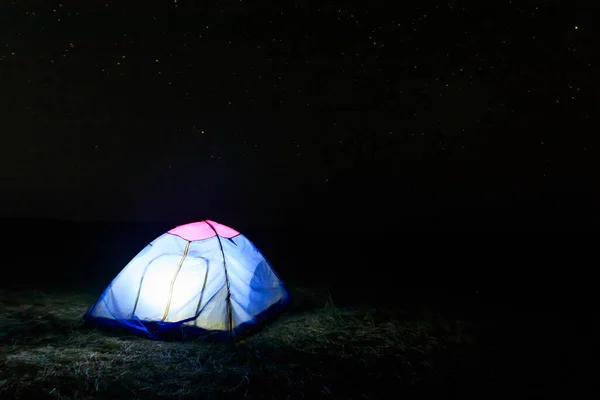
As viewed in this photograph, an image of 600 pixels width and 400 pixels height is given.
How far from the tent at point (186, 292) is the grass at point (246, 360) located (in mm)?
203

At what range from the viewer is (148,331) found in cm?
557

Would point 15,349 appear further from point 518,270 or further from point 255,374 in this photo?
point 518,270

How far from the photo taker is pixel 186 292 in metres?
5.77

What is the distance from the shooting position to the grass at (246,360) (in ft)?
14.1

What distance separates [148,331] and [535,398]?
4218mm

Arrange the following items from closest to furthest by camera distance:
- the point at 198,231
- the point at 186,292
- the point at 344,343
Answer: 1. the point at 344,343
2. the point at 186,292
3. the point at 198,231

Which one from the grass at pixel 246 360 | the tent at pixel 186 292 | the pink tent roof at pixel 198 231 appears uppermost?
the pink tent roof at pixel 198 231

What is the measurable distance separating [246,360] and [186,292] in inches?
50.6

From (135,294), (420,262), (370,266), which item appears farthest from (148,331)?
(420,262)

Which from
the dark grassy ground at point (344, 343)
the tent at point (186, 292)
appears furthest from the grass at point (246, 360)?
the tent at point (186, 292)

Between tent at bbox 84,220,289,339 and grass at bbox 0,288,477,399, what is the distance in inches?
8.0

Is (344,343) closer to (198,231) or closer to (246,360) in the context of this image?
(246,360)

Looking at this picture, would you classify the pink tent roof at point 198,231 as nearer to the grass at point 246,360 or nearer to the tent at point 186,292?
the tent at point 186,292

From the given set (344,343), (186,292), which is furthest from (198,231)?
(344,343)
